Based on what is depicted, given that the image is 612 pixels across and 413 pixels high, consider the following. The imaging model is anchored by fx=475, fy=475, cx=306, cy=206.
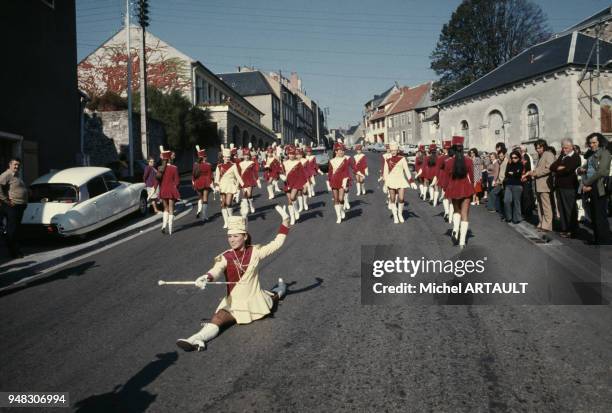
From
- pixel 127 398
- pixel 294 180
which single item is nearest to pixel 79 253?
pixel 294 180

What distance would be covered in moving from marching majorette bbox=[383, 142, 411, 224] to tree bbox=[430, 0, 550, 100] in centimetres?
4300

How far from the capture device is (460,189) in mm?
8773

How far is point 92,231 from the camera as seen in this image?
1155 centimetres

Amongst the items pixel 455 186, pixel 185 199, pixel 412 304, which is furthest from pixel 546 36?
pixel 412 304

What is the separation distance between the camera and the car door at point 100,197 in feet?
37.5

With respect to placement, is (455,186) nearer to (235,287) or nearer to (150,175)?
(235,287)

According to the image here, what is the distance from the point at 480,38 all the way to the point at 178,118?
114 feet

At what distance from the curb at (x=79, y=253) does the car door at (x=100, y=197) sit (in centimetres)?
57

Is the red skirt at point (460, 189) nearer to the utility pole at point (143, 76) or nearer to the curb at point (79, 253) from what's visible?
the curb at point (79, 253)

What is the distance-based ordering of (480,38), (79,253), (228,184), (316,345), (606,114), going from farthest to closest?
1. (480,38)
2. (606,114)
3. (228,184)
4. (79,253)
5. (316,345)

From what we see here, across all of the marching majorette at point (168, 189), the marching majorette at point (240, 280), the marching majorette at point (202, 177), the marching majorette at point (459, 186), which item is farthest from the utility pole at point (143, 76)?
the marching majorette at point (240, 280)

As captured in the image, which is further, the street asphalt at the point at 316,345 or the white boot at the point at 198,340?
the white boot at the point at 198,340

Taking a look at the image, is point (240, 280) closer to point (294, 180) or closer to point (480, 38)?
point (294, 180)

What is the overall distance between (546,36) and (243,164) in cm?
4665
